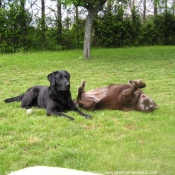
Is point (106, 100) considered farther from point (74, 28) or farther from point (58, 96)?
point (74, 28)

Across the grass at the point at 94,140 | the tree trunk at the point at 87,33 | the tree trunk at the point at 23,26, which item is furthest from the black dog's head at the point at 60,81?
the tree trunk at the point at 23,26

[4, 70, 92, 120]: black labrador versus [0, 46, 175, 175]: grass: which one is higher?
[4, 70, 92, 120]: black labrador

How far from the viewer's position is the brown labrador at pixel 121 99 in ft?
17.9

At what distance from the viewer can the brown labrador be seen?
5.47 metres

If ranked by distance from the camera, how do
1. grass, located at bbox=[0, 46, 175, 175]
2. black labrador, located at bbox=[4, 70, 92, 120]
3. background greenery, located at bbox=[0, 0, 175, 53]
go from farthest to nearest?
background greenery, located at bbox=[0, 0, 175, 53] → black labrador, located at bbox=[4, 70, 92, 120] → grass, located at bbox=[0, 46, 175, 175]

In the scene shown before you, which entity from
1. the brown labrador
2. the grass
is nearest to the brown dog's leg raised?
the brown labrador

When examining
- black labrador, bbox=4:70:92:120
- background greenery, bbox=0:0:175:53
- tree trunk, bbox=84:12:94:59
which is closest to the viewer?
black labrador, bbox=4:70:92:120

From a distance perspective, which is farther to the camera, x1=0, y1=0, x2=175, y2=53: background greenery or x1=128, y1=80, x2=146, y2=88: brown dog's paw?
x1=0, y1=0, x2=175, y2=53: background greenery

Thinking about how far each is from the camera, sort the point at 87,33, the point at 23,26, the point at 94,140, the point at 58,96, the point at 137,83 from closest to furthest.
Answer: the point at 94,140
the point at 137,83
the point at 58,96
the point at 87,33
the point at 23,26

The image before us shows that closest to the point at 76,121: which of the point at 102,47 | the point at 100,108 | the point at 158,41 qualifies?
the point at 100,108

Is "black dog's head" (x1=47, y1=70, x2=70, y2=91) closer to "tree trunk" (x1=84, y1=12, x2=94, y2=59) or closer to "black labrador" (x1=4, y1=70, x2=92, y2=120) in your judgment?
"black labrador" (x1=4, y1=70, x2=92, y2=120)

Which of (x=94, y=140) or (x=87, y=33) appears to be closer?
(x=94, y=140)

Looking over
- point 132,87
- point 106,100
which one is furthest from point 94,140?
point 132,87

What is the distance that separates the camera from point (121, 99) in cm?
555
